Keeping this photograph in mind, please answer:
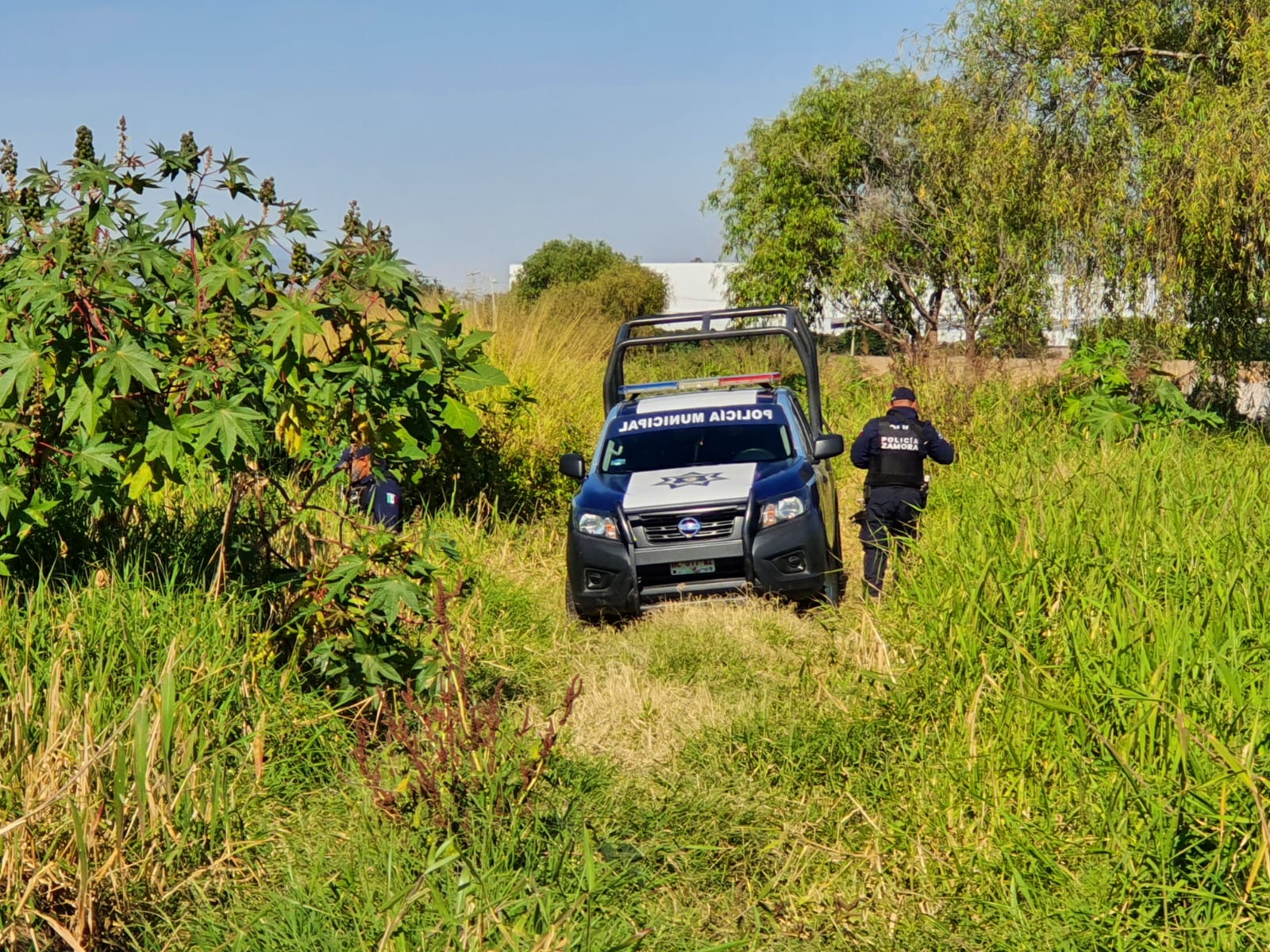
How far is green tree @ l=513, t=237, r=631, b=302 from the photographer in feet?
156

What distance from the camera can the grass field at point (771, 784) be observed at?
366 centimetres

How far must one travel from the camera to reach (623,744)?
18.5 ft

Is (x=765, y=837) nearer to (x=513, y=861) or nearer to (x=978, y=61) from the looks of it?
(x=513, y=861)

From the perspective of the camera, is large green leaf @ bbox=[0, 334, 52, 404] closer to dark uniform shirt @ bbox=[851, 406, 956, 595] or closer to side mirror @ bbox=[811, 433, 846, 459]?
side mirror @ bbox=[811, 433, 846, 459]

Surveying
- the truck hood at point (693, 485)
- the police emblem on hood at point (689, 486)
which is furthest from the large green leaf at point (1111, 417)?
Result: the police emblem on hood at point (689, 486)

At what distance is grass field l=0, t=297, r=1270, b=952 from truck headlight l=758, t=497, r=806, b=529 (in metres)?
2.01

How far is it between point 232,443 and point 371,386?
0.68 metres

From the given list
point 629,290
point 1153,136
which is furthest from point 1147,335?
point 629,290

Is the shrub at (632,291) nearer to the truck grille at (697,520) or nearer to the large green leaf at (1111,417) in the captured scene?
the large green leaf at (1111,417)

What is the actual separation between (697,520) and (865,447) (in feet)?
5.18

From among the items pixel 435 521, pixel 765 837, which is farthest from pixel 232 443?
pixel 435 521

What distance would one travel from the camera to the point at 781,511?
27.3 feet

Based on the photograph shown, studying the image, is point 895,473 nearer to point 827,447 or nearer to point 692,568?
point 827,447

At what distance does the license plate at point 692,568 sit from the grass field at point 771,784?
195 cm
